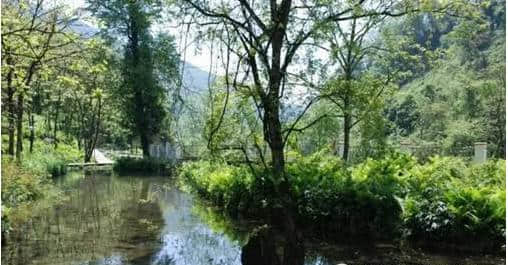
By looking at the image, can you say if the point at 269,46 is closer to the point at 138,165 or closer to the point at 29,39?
the point at 29,39

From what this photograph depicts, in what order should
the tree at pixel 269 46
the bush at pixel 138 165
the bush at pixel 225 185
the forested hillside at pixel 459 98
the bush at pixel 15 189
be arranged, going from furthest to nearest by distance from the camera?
the bush at pixel 138 165, the forested hillside at pixel 459 98, the bush at pixel 225 185, the bush at pixel 15 189, the tree at pixel 269 46

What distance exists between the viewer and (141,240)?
33.4 feet

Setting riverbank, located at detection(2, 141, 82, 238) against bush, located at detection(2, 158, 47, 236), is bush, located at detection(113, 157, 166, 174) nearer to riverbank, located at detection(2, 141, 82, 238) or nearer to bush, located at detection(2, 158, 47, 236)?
riverbank, located at detection(2, 141, 82, 238)

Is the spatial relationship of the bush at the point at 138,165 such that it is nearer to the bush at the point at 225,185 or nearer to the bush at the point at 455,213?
Answer: the bush at the point at 225,185

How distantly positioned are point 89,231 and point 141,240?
5.45 ft

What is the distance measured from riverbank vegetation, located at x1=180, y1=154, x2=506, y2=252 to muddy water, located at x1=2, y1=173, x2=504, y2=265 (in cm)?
53

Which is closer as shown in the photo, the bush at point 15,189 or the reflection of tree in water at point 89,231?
the reflection of tree in water at point 89,231

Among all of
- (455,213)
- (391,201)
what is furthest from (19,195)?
(455,213)

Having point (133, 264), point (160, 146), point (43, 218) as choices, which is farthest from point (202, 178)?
point (160, 146)

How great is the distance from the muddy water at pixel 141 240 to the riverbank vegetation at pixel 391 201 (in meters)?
0.53

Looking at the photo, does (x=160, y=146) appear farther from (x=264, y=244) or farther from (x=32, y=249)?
(x=264, y=244)

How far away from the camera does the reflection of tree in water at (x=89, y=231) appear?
349 inches

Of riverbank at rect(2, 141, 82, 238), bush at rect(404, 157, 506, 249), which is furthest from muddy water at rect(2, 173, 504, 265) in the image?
bush at rect(404, 157, 506, 249)

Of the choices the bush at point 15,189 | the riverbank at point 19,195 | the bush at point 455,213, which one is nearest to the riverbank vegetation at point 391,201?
the bush at point 455,213
